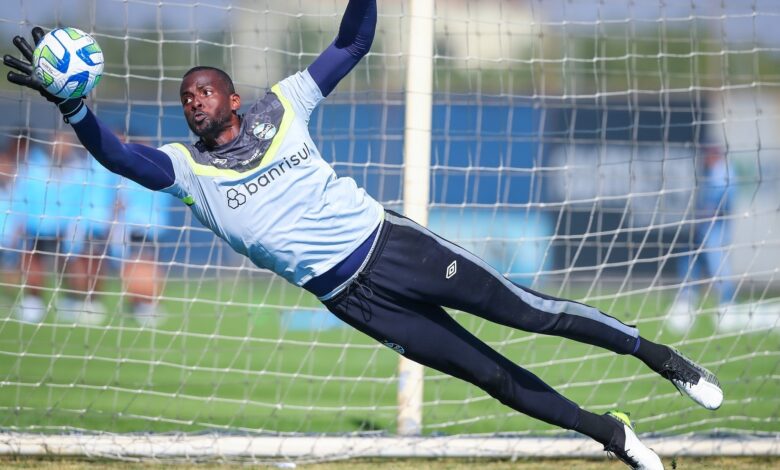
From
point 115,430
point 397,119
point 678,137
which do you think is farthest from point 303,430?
point 678,137

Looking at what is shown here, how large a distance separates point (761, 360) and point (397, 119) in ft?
17.2

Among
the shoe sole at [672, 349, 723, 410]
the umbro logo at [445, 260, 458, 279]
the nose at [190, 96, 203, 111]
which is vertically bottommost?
the shoe sole at [672, 349, 723, 410]

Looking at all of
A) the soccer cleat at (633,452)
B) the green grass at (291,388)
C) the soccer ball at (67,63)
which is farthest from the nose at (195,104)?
the soccer cleat at (633,452)

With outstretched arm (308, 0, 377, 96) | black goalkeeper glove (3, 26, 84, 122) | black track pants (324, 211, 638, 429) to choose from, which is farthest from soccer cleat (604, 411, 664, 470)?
black goalkeeper glove (3, 26, 84, 122)

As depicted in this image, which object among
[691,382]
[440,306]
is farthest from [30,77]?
[691,382]

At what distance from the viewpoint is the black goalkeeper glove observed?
11.7 ft

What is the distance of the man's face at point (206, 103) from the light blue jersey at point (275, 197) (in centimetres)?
8

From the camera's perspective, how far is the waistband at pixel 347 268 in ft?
14.1

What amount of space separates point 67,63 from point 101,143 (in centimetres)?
33

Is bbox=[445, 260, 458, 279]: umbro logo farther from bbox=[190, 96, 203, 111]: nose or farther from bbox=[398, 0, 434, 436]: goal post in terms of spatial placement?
bbox=[398, 0, 434, 436]: goal post

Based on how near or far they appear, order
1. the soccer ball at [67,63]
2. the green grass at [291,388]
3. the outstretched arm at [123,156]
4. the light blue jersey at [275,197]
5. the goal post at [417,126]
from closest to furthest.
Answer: the soccer ball at [67,63], the outstretched arm at [123,156], the light blue jersey at [275,197], the goal post at [417,126], the green grass at [291,388]

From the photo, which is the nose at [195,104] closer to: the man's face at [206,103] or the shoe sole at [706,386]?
the man's face at [206,103]

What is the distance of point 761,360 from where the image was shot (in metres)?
9.51

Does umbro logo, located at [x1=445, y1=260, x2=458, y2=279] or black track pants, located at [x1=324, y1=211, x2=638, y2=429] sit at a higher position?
umbro logo, located at [x1=445, y1=260, x2=458, y2=279]
